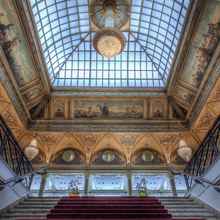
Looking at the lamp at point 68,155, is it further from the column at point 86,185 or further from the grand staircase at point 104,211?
the grand staircase at point 104,211

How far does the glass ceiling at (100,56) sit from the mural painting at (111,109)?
124 cm

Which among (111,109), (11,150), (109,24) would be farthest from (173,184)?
(109,24)

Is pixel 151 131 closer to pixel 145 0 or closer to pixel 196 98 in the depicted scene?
pixel 196 98

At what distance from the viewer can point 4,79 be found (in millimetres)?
12195

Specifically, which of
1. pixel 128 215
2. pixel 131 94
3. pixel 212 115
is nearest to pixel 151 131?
pixel 131 94

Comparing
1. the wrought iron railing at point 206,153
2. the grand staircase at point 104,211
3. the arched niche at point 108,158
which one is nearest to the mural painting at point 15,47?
the arched niche at point 108,158

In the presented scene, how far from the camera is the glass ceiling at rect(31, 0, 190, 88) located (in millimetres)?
15414

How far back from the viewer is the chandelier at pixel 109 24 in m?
11.7

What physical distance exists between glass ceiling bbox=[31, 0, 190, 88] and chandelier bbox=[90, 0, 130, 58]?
10.6 feet

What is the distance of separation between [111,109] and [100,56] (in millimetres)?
3686

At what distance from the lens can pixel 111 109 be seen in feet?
54.6

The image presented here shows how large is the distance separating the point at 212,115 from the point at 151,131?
11.9 ft

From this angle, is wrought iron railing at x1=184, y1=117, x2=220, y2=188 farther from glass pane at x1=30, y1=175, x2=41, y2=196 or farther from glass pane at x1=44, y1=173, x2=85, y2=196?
glass pane at x1=30, y1=175, x2=41, y2=196

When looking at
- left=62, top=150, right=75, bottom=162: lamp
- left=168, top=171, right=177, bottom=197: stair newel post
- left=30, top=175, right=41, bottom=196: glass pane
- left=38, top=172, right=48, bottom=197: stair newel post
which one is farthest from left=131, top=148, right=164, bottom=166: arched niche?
left=30, top=175, right=41, bottom=196: glass pane
